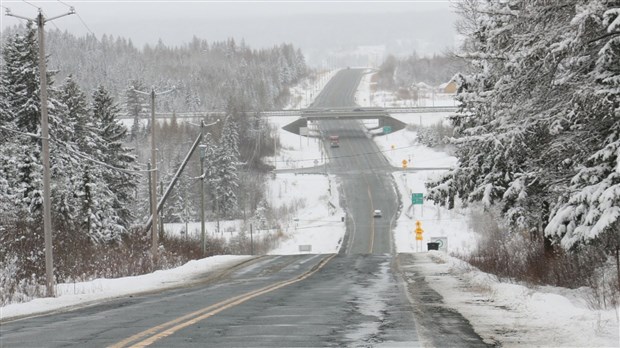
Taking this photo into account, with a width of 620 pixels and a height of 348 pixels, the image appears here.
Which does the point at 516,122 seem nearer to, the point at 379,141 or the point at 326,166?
the point at 326,166

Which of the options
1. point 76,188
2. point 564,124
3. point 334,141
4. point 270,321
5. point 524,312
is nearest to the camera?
point 270,321

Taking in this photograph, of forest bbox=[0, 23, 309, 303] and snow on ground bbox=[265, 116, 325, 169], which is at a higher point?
snow on ground bbox=[265, 116, 325, 169]

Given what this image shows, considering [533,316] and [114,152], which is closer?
[533,316]

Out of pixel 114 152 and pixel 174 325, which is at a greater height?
pixel 114 152

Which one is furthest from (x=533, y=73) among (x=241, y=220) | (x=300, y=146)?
(x=300, y=146)

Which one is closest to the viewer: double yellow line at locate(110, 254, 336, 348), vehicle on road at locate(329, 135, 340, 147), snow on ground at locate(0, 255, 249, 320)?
double yellow line at locate(110, 254, 336, 348)

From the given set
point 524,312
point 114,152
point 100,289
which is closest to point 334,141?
point 114,152

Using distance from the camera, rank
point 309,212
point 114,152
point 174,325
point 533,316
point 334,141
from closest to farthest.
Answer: point 174,325
point 533,316
point 114,152
point 309,212
point 334,141

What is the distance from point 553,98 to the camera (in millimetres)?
14633

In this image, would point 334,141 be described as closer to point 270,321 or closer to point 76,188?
point 76,188

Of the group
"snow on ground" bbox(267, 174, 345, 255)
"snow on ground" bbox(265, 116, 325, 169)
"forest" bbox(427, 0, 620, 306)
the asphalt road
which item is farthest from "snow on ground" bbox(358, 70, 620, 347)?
"snow on ground" bbox(265, 116, 325, 169)

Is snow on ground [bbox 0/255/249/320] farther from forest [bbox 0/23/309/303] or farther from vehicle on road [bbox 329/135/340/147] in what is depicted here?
vehicle on road [bbox 329/135/340/147]

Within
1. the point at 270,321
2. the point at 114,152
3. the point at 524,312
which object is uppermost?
the point at 114,152

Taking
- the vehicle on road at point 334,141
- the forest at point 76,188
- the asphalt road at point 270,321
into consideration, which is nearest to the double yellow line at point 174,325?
the asphalt road at point 270,321
